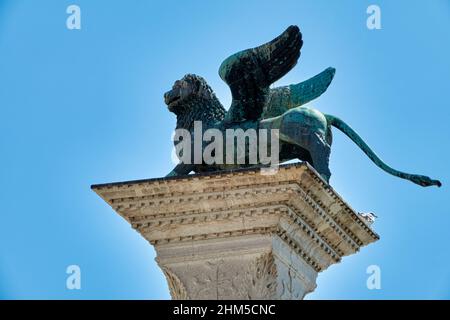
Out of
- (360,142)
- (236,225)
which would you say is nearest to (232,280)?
(236,225)

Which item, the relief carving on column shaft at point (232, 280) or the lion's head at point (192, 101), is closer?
the relief carving on column shaft at point (232, 280)

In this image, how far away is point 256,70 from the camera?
72.3ft

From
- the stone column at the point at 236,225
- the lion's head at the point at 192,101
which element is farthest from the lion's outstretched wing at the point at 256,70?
the stone column at the point at 236,225

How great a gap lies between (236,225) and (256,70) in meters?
1.99

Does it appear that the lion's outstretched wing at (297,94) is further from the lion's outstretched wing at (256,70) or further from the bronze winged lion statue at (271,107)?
the lion's outstretched wing at (256,70)

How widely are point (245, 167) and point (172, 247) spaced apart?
1.20 metres

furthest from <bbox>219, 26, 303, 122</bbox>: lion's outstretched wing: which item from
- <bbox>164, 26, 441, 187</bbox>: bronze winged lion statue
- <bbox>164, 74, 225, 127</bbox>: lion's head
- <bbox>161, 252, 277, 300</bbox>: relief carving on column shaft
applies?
<bbox>161, 252, 277, 300</bbox>: relief carving on column shaft

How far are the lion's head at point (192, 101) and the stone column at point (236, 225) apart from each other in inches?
60.6

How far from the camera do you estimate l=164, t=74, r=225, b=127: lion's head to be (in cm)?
2252

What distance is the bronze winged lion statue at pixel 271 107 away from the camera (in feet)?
71.4
